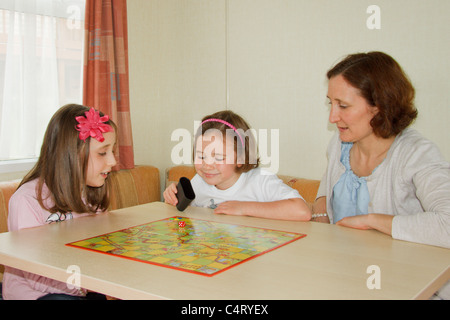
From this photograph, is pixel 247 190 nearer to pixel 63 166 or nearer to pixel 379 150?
pixel 379 150

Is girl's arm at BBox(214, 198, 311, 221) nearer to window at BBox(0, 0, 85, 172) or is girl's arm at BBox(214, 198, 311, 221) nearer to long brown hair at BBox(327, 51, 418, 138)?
long brown hair at BBox(327, 51, 418, 138)

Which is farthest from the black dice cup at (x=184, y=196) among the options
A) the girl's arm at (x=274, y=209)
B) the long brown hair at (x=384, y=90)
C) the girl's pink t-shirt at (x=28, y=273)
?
the long brown hair at (x=384, y=90)

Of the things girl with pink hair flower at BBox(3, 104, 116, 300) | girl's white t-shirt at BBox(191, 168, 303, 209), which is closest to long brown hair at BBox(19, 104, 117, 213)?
girl with pink hair flower at BBox(3, 104, 116, 300)

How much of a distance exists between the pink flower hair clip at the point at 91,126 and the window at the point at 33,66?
105cm

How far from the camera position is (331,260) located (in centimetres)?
113

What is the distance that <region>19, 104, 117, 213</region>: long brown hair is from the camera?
65.5 inches

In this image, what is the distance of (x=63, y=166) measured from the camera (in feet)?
5.49

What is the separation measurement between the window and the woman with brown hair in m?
1.76

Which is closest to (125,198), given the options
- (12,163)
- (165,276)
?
(12,163)

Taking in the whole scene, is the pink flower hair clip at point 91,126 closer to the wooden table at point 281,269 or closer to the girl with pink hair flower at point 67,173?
the girl with pink hair flower at point 67,173

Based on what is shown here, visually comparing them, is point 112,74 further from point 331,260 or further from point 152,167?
point 331,260

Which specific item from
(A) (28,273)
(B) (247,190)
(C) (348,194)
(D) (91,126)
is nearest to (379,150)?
(C) (348,194)

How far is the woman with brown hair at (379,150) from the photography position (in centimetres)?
146
